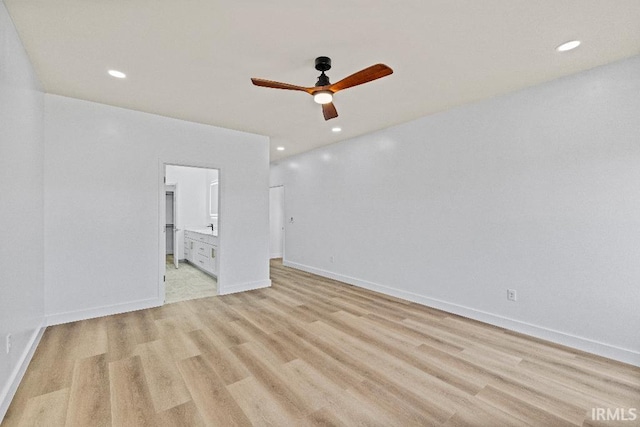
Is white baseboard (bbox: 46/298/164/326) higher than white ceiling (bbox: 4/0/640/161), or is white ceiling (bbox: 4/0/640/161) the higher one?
white ceiling (bbox: 4/0/640/161)

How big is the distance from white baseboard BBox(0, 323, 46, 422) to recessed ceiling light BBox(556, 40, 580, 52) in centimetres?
476

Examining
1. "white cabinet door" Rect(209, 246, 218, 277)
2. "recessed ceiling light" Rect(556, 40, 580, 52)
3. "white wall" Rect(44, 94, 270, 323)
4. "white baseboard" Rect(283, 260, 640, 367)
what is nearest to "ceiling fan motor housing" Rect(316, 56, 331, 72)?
"recessed ceiling light" Rect(556, 40, 580, 52)

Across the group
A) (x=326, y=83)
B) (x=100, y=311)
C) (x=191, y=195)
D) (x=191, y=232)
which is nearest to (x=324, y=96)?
(x=326, y=83)

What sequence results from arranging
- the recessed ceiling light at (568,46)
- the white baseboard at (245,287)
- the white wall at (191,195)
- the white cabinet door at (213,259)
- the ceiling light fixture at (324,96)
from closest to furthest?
the recessed ceiling light at (568,46)
the ceiling light fixture at (324,96)
the white baseboard at (245,287)
the white cabinet door at (213,259)
the white wall at (191,195)

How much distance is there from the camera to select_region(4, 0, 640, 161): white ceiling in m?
1.91

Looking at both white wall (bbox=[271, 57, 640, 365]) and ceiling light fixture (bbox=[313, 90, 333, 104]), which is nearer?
ceiling light fixture (bbox=[313, 90, 333, 104])

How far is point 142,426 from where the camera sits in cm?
176

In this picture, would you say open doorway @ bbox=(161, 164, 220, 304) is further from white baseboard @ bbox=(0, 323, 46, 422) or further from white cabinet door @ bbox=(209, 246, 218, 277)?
white baseboard @ bbox=(0, 323, 46, 422)

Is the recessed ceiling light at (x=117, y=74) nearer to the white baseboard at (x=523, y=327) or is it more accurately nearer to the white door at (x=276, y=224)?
the white baseboard at (x=523, y=327)

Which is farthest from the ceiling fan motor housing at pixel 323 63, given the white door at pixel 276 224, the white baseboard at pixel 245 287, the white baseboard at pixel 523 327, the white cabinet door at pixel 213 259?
the white door at pixel 276 224

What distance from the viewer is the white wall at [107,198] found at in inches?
132

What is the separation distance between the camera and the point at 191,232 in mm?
6727

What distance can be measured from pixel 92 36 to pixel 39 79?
1.31 meters

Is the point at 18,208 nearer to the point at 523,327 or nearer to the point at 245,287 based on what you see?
the point at 245,287
